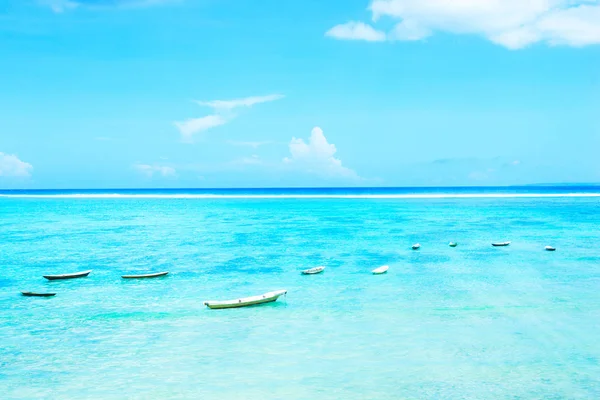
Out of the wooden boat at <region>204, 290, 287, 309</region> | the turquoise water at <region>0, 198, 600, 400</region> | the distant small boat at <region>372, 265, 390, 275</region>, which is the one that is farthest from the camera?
the distant small boat at <region>372, 265, 390, 275</region>

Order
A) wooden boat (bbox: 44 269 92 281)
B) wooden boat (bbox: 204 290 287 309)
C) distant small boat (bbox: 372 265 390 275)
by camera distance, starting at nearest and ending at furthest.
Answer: wooden boat (bbox: 204 290 287 309), wooden boat (bbox: 44 269 92 281), distant small boat (bbox: 372 265 390 275)

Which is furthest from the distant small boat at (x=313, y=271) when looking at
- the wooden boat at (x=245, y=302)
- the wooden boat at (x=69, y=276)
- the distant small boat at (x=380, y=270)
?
the wooden boat at (x=69, y=276)

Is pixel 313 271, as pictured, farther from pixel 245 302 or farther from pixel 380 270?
pixel 245 302

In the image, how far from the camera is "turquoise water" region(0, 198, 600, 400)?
41.7 feet

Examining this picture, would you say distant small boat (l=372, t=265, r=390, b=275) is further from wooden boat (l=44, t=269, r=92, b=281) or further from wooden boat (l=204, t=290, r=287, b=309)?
wooden boat (l=44, t=269, r=92, b=281)

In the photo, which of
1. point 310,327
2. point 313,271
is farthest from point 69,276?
point 310,327

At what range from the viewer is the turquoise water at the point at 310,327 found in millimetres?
12695

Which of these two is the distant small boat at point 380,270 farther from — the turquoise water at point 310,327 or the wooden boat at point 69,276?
the wooden boat at point 69,276

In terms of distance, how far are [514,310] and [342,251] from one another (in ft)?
53.4

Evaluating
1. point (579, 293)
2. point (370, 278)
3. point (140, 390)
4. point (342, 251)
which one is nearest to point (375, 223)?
point (342, 251)

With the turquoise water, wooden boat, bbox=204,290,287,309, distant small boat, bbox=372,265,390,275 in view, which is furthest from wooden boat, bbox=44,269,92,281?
distant small boat, bbox=372,265,390,275

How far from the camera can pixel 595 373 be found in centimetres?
1302

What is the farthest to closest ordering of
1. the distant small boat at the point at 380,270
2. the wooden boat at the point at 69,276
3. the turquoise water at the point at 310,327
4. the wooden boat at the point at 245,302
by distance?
Result: the distant small boat at the point at 380,270
the wooden boat at the point at 69,276
the wooden boat at the point at 245,302
the turquoise water at the point at 310,327

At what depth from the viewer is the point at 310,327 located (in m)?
17.1
